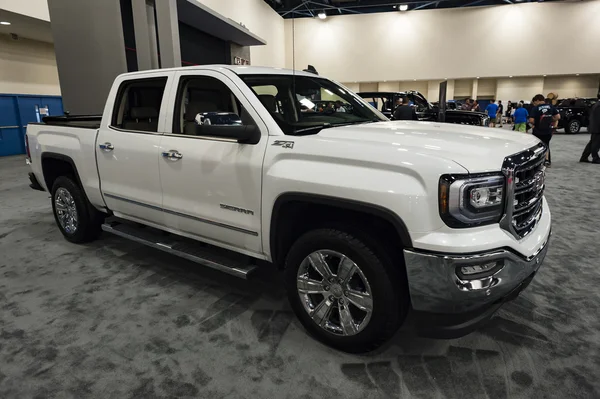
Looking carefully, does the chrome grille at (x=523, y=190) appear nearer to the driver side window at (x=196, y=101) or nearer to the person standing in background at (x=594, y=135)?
the driver side window at (x=196, y=101)

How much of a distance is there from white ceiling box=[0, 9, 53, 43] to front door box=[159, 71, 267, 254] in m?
10.1

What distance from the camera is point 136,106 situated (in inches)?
146

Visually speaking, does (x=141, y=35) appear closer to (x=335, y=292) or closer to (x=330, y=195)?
(x=330, y=195)

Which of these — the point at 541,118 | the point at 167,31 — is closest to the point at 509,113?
the point at 541,118

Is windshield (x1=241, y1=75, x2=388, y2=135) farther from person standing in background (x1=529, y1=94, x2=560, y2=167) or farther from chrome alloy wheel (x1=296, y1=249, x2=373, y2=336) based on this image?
person standing in background (x1=529, y1=94, x2=560, y2=167)

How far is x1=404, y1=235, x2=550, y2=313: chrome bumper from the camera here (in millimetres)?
1861

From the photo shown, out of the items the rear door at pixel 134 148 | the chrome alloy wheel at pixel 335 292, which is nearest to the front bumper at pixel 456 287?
the chrome alloy wheel at pixel 335 292

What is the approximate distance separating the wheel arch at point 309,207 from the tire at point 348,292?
0.13 metres

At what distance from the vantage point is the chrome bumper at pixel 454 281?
6.11 feet

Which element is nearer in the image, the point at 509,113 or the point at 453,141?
the point at 453,141

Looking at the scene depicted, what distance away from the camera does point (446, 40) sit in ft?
86.7

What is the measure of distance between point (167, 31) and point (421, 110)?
24.5 ft

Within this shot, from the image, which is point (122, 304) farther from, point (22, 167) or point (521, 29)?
point (521, 29)

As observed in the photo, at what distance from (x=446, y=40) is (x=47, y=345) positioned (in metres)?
29.2
